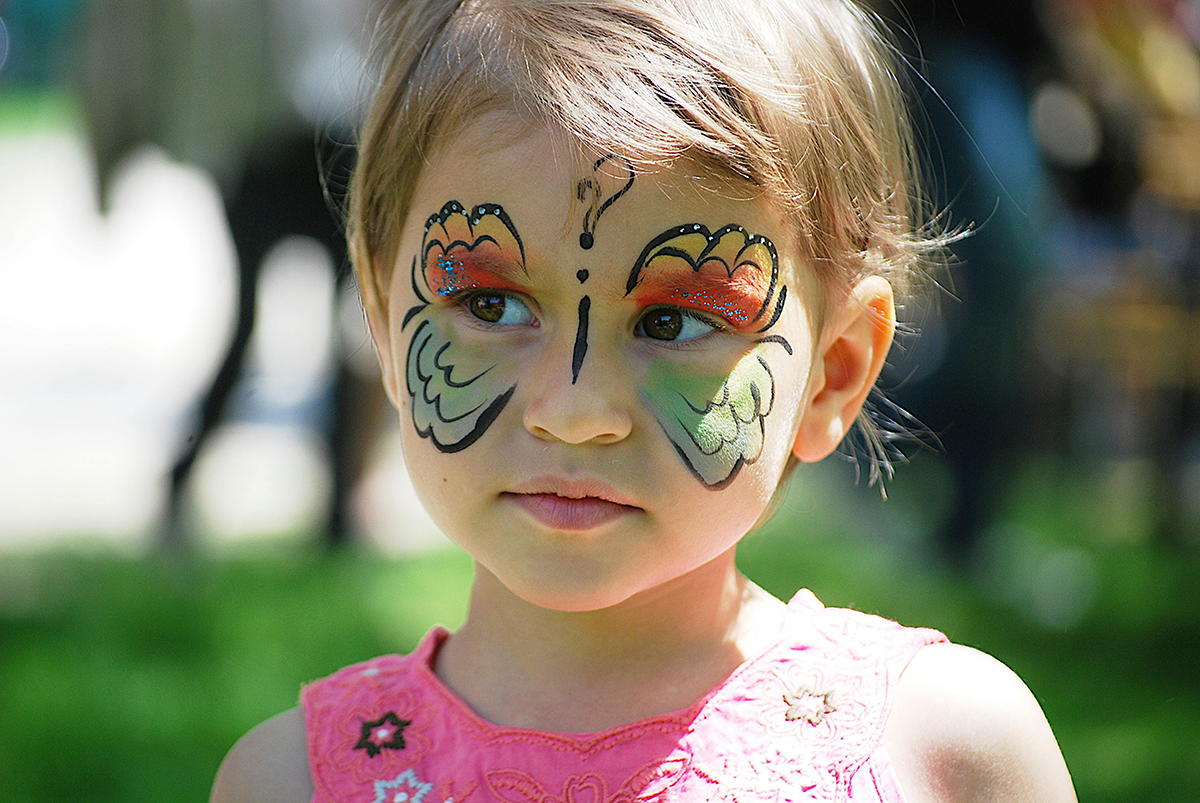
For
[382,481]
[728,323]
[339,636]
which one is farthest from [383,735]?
[382,481]

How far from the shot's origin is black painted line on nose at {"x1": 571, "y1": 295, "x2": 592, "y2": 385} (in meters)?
1.26

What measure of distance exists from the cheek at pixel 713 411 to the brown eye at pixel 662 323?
4 centimetres

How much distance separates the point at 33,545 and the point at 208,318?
15.2ft

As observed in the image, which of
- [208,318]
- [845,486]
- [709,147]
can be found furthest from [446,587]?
[208,318]

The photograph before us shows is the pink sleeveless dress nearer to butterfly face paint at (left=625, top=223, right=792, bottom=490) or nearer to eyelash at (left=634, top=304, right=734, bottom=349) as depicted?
butterfly face paint at (left=625, top=223, right=792, bottom=490)

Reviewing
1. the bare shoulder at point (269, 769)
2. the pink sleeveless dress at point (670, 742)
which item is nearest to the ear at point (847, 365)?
the pink sleeveless dress at point (670, 742)

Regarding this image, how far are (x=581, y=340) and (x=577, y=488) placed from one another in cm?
14

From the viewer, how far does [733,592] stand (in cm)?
147

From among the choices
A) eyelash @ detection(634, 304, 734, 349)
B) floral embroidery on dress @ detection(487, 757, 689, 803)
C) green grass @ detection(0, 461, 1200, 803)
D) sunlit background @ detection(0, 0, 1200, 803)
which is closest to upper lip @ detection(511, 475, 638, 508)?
eyelash @ detection(634, 304, 734, 349)

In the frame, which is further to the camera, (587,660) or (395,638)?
(395,638)

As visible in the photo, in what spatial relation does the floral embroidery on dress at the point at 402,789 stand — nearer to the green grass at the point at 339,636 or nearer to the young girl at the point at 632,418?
the young girl at the point at 632,418

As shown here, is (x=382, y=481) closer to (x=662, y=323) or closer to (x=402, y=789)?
(x=402, y=789)

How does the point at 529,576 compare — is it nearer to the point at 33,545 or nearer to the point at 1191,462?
the point at 33,545

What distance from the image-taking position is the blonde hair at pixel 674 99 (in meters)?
1.29
